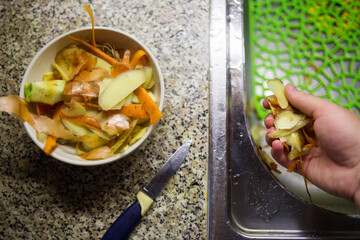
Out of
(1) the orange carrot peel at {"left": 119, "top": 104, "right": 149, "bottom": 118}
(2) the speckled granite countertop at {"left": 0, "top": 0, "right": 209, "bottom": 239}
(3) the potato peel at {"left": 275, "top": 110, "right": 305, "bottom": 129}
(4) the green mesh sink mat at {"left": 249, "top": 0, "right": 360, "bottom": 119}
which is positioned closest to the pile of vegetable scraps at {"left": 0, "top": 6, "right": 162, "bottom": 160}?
(1) the orange carrot peel at {"left": 119, "top": 104, "right": 149, "bottom": 118}

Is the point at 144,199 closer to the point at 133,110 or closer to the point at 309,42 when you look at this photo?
the point at 133,110

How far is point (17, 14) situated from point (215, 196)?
68 centimetres

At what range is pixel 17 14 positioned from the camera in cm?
77

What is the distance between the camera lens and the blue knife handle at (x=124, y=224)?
67cm

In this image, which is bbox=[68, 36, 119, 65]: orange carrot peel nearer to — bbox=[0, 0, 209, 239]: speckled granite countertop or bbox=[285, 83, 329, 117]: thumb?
bbox=[0, 0, 209, 239]: speckled granite countertop

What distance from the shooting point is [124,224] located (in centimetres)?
Result: 67

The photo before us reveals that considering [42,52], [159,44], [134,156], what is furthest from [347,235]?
[42,52]

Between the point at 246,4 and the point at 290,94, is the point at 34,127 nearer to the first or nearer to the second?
the point at 290,94

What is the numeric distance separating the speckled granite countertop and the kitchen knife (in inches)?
0.8

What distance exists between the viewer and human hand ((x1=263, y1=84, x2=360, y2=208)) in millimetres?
620

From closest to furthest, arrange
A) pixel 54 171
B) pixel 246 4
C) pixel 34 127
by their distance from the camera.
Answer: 1. pixel 34 127
2. pixel 54 171
3. pixel 246 4

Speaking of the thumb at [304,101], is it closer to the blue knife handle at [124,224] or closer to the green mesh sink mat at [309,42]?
the green mesh sink mat at [309,42]

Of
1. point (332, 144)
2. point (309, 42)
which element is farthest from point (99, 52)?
point (309, 42)

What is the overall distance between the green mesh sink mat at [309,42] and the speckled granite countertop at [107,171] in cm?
24
